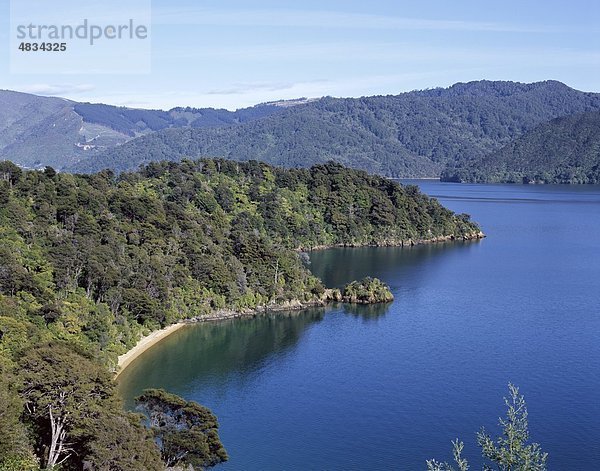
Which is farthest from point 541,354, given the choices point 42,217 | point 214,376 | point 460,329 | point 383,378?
point 42,217

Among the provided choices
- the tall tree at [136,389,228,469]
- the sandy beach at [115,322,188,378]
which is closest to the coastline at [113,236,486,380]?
the sandy beach at [115,322,188,378]

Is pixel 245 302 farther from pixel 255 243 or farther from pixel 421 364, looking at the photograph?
pixel 421 364

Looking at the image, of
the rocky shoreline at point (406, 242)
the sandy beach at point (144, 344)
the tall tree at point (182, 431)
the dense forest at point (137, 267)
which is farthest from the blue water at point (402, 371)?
the rocky shoreline at point (406, 242)

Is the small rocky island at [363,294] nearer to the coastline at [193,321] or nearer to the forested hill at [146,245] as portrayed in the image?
the coastline at [193,321]

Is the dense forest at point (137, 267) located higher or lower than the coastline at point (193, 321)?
higher

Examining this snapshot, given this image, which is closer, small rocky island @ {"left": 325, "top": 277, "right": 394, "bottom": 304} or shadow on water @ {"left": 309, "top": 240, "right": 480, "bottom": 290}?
small rocky island @ {"left": 325, "top": 277, "right": 394, "bottom": 304}

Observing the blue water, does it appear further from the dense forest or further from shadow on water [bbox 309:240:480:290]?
the dense forest

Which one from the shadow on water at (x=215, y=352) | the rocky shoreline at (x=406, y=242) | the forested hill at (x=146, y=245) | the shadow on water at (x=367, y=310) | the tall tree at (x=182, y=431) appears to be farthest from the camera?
the rocky shoreline at (x=406, y=242)
